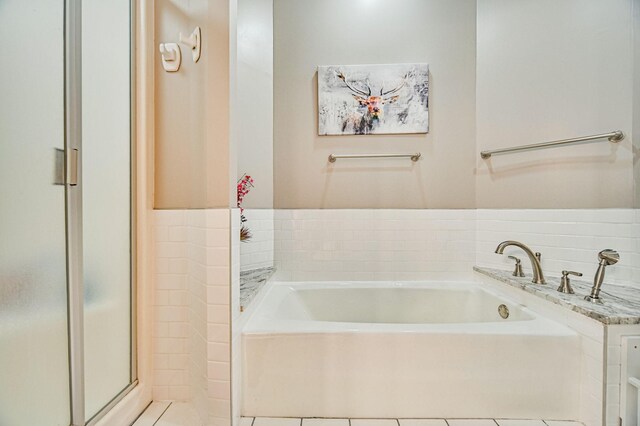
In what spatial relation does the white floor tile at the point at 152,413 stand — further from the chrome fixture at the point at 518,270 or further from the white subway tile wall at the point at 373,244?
the chrome fixture at the point at 518,270

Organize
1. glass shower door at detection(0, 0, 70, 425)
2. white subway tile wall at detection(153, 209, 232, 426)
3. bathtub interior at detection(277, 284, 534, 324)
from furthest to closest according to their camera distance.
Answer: bathtub interior at detection(277, 284, 534, 324), white subway tile wall at detection(153, 209, 232, 426), glass shower door at detection(0, 0, 70, 425)

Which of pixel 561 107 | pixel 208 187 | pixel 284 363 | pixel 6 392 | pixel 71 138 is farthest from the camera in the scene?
pixel 561 107

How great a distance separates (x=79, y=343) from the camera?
3.17 ft

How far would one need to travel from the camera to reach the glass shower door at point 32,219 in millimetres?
777

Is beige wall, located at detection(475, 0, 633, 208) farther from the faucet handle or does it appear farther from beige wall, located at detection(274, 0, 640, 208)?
the faucet handle

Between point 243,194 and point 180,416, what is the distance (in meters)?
1.18

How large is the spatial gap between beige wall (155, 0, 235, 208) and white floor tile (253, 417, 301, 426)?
2.94 feet

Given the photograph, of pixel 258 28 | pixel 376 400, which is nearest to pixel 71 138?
pixel 376 400

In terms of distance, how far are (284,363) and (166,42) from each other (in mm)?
1470

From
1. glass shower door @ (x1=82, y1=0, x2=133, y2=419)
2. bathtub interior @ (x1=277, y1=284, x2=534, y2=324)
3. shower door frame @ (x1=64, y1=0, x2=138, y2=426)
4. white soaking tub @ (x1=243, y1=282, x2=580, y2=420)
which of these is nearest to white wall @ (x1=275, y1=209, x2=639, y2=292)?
bathtub interior @ (x1=277, y1=284, x2=534, y2=324)

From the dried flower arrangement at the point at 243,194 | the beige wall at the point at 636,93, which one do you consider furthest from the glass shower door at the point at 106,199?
the beige wall at the point at 636,93

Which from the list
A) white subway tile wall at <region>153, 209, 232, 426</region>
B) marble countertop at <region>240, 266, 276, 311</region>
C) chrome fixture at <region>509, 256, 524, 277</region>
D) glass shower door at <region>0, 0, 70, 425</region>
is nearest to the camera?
glass shower door at <region>0, 0, 70, 425</region>

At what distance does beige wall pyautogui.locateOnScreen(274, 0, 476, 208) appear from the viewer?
7.23 ft

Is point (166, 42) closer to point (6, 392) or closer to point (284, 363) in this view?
point (6, 392)
